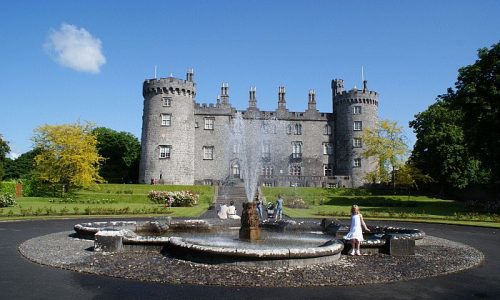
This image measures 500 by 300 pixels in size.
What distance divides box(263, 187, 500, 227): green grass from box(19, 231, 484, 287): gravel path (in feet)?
52.5

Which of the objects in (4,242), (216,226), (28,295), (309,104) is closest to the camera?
(28,295)

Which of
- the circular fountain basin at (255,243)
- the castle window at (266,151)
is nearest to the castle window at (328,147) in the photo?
the castle window at (266,151)

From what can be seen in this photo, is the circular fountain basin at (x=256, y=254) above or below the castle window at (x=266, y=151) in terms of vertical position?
below

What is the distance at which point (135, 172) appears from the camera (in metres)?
84.4

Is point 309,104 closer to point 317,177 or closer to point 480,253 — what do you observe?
point 317,177

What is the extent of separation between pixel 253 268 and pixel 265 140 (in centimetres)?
6426

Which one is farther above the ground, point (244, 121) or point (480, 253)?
point (244, 121)

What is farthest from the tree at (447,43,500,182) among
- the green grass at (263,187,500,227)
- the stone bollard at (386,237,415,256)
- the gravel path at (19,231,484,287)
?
the stone bollard at (386,237,415,256)

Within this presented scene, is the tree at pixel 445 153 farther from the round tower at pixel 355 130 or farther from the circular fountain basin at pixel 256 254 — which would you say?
the circular fountain basin at pixel 256 254

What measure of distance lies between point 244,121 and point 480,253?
56571mm

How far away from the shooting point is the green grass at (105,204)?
29703mm

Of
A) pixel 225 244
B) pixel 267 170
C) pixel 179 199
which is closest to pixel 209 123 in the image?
pixel 267 170

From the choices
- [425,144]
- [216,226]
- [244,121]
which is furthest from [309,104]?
[216,226]

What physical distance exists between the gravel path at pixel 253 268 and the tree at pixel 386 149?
4718 centimetres
